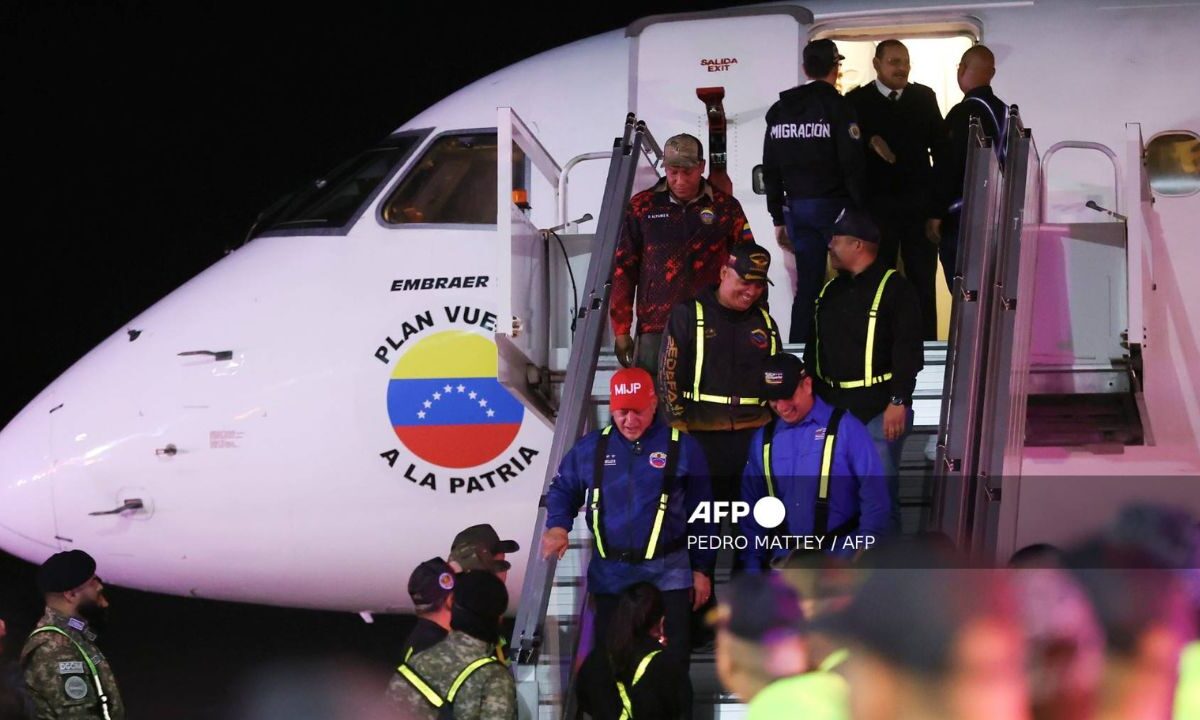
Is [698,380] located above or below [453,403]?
above

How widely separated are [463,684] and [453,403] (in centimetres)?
309

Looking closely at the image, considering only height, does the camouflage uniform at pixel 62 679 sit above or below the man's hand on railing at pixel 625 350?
below

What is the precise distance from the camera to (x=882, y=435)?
21.4ft

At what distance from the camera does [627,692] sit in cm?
578

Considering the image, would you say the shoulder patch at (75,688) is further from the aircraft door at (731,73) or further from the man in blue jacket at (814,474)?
the aircraft door at (731,73)

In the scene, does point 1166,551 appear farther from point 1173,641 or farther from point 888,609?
point 888,609

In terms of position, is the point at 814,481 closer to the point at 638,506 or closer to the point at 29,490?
the point at 638,506

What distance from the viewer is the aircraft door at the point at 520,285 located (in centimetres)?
753

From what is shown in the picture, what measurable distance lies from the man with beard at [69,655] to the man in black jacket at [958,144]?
4.38 metres

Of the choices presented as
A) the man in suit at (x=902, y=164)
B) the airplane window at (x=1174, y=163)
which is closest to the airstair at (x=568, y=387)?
the man in suit at (x=902, y=164)

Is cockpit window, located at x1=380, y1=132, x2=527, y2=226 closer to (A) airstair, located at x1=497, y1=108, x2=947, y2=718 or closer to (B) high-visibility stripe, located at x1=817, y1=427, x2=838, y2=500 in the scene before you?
(A) airstair, located at x1=497, y1=108, x2=947, y2=718

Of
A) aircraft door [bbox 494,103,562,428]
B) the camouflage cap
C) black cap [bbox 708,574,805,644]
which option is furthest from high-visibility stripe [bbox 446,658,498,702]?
the camouflage cap

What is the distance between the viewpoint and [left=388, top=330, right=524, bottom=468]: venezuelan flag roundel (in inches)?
339

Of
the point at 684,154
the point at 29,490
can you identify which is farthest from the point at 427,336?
the point at 29,490
